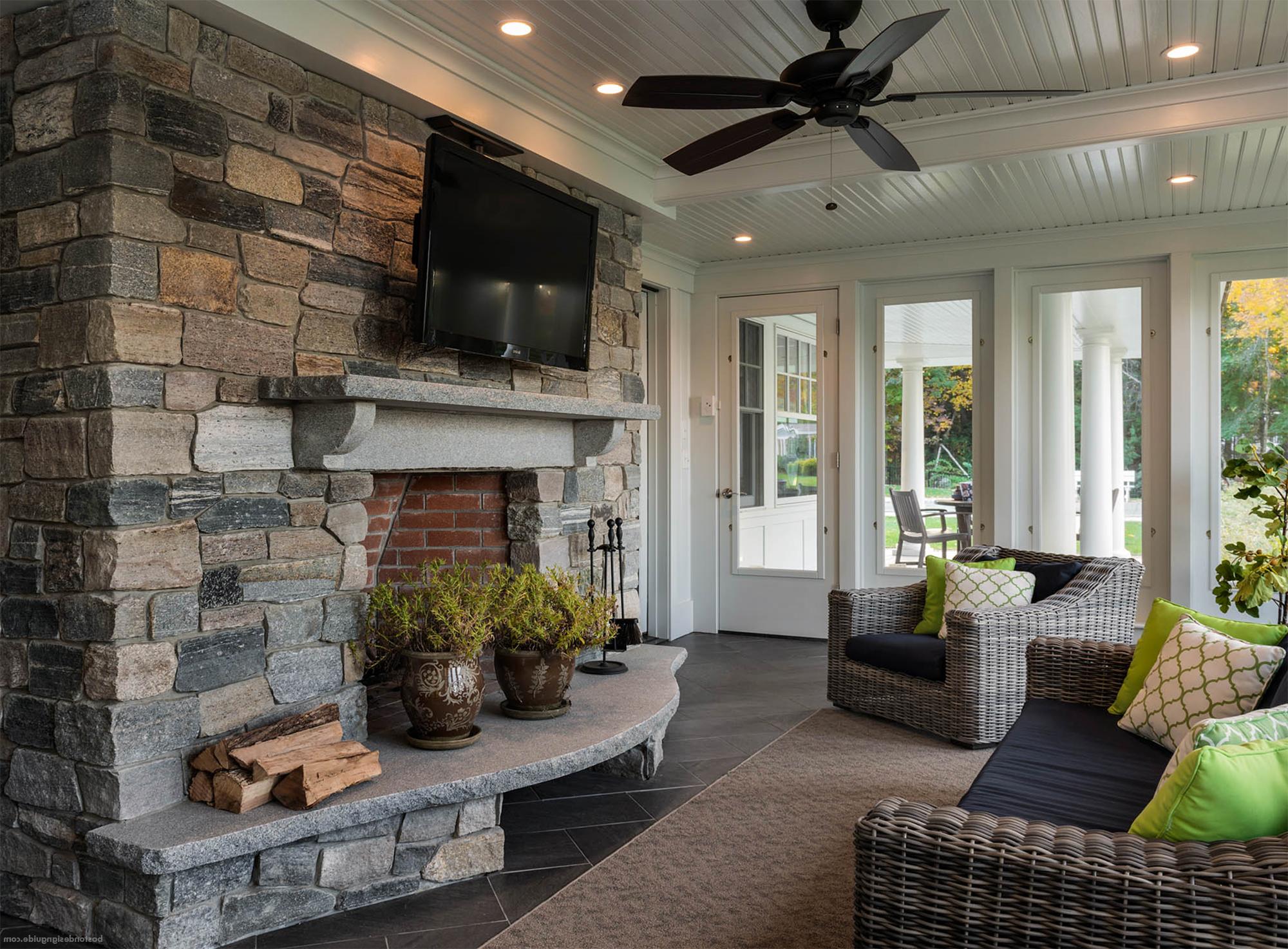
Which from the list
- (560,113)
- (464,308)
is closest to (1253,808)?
(464,308)

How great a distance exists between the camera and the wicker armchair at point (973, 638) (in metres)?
3.85

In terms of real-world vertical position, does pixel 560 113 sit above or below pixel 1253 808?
above

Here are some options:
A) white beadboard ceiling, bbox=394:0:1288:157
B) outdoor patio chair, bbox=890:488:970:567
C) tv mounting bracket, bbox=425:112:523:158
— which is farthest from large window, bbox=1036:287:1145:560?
tv mounting bracket, bbox=425:112:523:158

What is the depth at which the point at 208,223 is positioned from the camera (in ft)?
8.66

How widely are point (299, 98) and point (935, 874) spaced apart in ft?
9.04

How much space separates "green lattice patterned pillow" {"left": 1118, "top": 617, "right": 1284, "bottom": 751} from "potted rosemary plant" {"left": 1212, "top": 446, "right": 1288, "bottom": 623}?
216cm

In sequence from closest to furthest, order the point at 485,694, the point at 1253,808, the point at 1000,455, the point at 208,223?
the point at 1253,808, the point at 208,223, the point at 485,694, the point at 1000,455

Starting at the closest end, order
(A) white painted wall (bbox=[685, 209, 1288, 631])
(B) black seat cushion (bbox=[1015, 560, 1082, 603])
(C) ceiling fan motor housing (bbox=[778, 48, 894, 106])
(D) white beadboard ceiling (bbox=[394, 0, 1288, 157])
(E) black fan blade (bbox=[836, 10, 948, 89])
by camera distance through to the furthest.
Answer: (E) black fan blade (bbox=[836, 10, 948, 89]) < (C) ceiling fan motor housing (bbox=[778, 48, 894, 106]) < (D) white beadboard ceiling (bbox=[394, 0, 1288, 157]) < (B) black seat cushion (bbox=[1015, 560, 1082, 603]) < (A) white painted wall (bbox=[685, 209, 1288, 631])

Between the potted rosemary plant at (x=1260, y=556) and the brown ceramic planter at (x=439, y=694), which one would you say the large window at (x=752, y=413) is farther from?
the brown ceramic planter at (x=439, y=694)

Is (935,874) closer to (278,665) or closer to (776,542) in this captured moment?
(278,665)

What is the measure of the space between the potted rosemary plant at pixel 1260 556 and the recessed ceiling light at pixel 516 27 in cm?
383

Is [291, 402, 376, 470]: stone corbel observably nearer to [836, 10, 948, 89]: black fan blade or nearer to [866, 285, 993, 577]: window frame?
[836, 10, 948, 89]: black fan blade

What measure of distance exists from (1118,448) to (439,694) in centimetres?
426

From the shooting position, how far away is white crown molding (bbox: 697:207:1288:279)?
505cm
